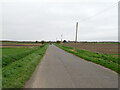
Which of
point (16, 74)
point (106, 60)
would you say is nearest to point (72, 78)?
point (16, 74)

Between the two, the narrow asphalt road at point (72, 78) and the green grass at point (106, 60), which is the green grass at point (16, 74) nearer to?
the narrow asphalt road at point (72, 78)

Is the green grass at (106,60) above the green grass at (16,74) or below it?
A: below

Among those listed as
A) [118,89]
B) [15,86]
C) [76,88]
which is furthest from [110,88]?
[15,86]

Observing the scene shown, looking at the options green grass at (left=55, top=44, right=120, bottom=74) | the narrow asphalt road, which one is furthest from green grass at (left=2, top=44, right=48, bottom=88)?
green grass at (left=55, top=44, right=120, bottom=74)

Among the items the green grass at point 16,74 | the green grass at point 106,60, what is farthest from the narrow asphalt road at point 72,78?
the green grass at point 106,60

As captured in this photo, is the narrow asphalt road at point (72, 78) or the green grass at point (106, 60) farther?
the green grass at point (106, 60)

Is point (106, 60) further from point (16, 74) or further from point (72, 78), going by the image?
point (16, 74)

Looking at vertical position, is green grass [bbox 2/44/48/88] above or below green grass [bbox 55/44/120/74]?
above

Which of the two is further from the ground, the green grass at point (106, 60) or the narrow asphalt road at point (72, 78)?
the narrow asphalt road at point (72, 78)

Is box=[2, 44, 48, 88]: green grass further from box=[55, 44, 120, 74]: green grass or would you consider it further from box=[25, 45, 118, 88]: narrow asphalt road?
box=[55, 44, 120, 74]: green grass

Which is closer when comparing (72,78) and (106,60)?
(72,78)

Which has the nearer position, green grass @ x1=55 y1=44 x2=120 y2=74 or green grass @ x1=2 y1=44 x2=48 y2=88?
green grass @ x1=2 y1=44 x2=48 y2=88

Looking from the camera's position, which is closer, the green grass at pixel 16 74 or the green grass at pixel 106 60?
the green grass at pixel 16 74

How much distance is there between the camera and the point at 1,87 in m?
6.12
